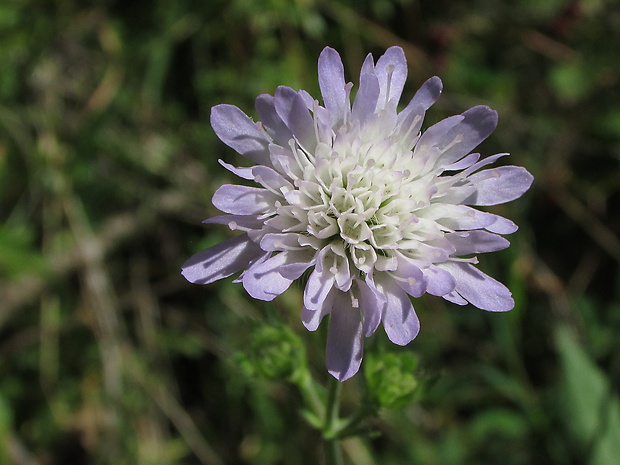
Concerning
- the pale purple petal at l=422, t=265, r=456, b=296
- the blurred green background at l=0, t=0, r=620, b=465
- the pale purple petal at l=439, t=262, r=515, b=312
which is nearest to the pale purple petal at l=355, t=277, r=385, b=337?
the pale purple petal at l=422, t=265, r=456, b=296

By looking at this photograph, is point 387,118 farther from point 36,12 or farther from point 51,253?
point 36,12

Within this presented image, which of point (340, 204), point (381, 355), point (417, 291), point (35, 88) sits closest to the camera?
point (417, 291)

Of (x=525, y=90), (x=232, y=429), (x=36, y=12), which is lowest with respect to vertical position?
(x=232, y=429)

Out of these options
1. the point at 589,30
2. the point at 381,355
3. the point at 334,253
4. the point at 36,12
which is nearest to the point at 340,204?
the point at 334,253

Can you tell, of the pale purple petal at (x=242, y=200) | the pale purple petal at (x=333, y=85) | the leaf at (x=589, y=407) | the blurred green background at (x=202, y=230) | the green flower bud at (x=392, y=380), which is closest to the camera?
the pale purple petal at (x=242, y=200)

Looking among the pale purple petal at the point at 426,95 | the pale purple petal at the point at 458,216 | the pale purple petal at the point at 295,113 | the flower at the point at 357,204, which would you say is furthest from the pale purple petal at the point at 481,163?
the pale purple petal at the point at 295,113

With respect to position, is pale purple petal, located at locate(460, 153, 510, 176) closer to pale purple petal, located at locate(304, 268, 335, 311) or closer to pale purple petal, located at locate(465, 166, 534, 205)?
Answer: pale purple petal, located at locate(465, 166, 534, 205)

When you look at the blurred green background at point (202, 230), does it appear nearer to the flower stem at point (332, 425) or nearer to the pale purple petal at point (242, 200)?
the flower stem at point (332, 425)
